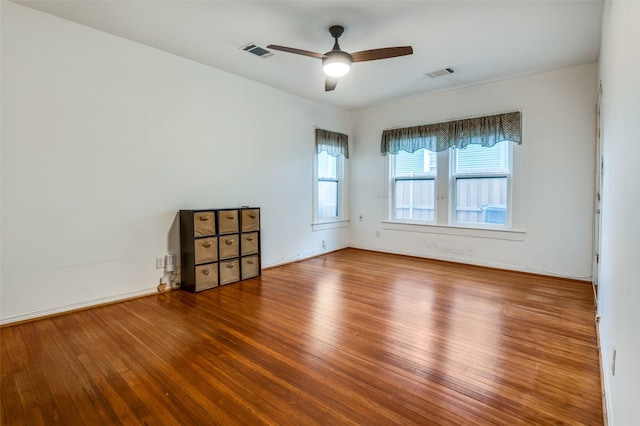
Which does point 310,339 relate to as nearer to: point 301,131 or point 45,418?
point 45,418

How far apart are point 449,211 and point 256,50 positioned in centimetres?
367

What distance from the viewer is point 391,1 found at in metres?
2.71

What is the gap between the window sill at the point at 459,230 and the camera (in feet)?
15.4

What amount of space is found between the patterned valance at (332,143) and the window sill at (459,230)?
1.55 m

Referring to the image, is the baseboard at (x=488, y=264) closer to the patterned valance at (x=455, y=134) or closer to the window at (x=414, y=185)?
the window at (x=414, y=185)

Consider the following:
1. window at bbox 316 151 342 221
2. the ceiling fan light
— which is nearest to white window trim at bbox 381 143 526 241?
window at bbox 316 151 342 221

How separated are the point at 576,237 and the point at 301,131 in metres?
4.15

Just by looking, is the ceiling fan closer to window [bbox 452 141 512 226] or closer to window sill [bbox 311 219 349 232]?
window [bbox 452 141 512 226]

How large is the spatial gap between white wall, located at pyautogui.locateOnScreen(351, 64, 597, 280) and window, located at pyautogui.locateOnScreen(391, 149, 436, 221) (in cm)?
50

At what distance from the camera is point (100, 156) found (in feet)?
10.8

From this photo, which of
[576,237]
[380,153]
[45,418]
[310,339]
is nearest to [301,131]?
[380,153]

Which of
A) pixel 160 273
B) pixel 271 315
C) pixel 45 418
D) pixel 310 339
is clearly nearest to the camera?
pixel 45 418

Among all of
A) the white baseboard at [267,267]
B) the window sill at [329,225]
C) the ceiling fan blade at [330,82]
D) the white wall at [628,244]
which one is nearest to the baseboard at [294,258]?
the white baseboard at [267,267]

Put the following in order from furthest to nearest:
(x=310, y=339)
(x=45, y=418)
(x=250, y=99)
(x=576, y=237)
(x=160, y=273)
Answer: (x=250, y=99), (x=576, y=237), (x=160, y=273), (x=310, y=339), (x=45, y=418)
